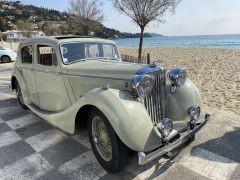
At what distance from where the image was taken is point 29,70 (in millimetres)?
5160

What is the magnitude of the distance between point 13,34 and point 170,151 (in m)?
66.1

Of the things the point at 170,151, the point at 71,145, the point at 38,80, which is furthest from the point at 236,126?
the point at 38,80

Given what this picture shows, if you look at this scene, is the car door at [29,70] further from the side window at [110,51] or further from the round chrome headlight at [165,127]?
the round chrome headlight at [165,127]

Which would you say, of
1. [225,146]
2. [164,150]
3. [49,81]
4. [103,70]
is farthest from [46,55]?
[225,146]

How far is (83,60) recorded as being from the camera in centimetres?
427

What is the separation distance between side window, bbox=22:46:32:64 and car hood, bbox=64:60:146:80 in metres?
1.56

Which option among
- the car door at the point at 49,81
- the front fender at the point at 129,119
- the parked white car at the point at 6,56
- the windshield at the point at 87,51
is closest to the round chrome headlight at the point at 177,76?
the front fender at the point at 129,119

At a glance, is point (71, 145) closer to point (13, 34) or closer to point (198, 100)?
point (198, 100)

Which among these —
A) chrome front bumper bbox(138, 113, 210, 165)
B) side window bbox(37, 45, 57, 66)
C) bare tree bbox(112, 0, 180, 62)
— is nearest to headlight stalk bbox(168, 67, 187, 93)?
chrome front bumper bbox(138, 113, 210, 165)

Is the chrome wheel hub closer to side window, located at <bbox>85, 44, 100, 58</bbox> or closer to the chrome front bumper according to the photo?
the chrome front bumper

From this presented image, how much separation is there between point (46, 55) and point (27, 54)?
0.97 metres

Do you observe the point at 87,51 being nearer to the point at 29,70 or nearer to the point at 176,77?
the point at 29,70

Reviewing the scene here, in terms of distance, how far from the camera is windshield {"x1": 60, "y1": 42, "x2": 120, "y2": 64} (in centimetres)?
421

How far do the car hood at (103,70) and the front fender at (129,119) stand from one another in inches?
15.2
